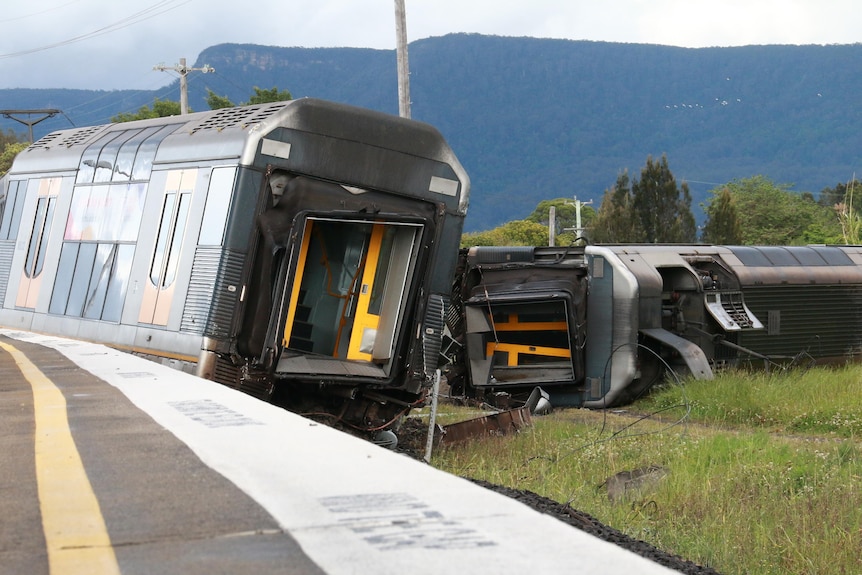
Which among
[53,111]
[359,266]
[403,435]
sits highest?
[53,111]

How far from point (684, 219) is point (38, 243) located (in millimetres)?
51767

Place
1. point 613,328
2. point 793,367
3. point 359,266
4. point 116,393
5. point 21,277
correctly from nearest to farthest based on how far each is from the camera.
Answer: point 116,393 → point 359,266 → point 21,277 → point 613,328 → point 793,367

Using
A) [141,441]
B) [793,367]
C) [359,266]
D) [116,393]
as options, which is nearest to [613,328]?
[793,367]

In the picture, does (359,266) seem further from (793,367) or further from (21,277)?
(793,367)

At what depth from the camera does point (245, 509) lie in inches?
165

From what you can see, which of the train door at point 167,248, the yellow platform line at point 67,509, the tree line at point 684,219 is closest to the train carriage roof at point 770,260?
the train door at point 167,248

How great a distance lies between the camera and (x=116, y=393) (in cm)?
830

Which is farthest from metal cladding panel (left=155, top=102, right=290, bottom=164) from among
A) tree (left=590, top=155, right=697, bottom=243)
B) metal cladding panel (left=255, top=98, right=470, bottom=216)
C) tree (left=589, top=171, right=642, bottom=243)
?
tree (left=590, top=155, right=697, bottom=243)

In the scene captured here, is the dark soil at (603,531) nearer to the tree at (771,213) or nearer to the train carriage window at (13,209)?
the train carriage window at (13,209)

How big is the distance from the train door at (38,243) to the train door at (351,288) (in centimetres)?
495

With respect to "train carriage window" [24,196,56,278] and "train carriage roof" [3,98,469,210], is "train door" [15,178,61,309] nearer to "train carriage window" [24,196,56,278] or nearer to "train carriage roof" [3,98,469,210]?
"train carriage window" [24,196,56,278]

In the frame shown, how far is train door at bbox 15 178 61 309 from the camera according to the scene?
1631cm

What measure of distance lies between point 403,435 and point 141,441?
8833 mm

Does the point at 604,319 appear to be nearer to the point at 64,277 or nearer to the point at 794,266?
the point at 794,266
